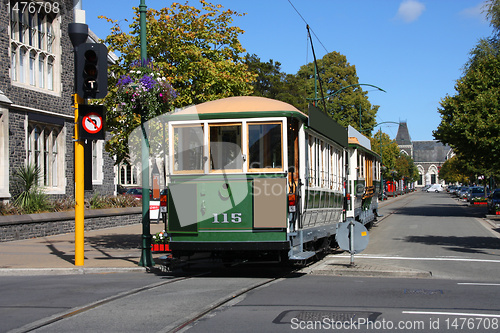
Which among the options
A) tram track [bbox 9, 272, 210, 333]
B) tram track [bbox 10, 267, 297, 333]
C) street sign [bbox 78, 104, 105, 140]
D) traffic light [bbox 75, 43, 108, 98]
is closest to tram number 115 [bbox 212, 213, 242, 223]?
tram track [bbox 10, 267, 297, 333]

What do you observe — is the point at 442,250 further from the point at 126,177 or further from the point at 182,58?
the point at 126,177

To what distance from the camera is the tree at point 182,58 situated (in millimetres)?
16547

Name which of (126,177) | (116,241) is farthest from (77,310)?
(126,177)

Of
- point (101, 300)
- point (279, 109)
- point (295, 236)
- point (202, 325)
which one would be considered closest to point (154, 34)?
point (279, 109)

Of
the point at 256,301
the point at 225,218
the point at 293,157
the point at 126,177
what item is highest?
the point at 126,177

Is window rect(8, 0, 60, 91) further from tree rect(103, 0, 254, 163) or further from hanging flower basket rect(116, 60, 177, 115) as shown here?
hanging flower basket rect(116, 60, 177, 115)

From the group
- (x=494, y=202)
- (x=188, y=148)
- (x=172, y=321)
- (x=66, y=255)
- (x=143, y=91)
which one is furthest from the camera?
(x=494, y=202)

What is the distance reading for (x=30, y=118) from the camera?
84.6 feet

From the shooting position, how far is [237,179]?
37.9 ft

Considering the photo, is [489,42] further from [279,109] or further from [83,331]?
[83,331]

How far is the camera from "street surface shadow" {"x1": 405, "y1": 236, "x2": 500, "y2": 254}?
60.8ft

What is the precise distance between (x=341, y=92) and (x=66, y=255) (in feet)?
176

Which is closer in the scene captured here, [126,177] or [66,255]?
[66,255]

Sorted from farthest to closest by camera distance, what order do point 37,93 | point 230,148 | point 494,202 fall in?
point 494,202, point 37,93, point 230,148
